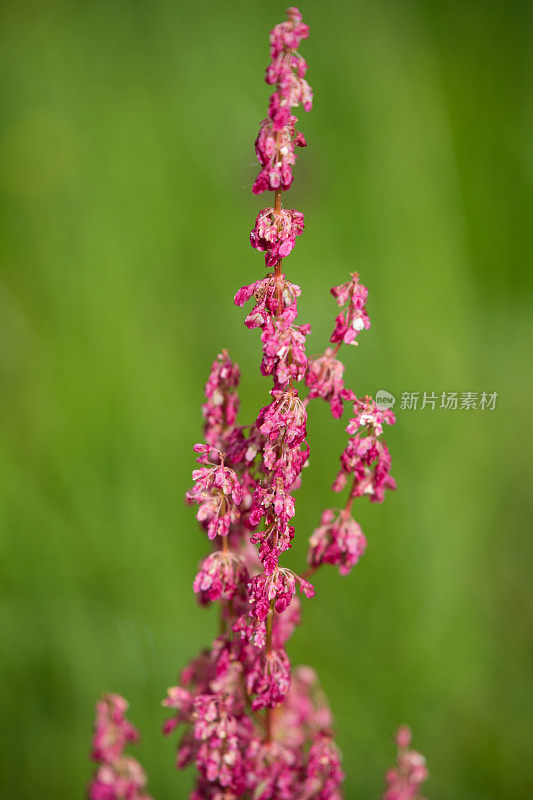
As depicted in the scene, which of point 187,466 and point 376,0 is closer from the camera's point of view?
point 187,466

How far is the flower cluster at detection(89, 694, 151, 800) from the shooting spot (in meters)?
1.93

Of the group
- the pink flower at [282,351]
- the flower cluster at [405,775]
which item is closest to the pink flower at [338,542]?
the pink flower at [282,351]

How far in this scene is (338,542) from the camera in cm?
174

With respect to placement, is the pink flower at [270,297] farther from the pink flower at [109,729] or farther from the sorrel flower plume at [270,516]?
the pink flower at [109,729]

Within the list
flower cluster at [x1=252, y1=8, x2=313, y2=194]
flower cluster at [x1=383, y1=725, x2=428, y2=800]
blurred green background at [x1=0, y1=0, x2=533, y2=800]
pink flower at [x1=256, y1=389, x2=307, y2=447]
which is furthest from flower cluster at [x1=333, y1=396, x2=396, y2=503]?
blurred green background at [x1=0, y1=0, x2=533, y2=800]

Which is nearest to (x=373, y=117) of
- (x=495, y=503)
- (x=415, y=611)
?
(x=495, y=503)

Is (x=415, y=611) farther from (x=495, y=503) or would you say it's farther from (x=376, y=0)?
(x=376, y=0)

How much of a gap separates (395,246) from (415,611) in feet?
6.06

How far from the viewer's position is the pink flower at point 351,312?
59.9 inches

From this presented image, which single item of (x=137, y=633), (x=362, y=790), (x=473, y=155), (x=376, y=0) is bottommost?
(x=362, y=790)

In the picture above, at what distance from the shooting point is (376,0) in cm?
475

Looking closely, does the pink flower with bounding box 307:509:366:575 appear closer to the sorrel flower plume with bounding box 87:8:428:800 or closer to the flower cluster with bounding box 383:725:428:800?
the sorrel flower plume with bounding box 87:8:428:800

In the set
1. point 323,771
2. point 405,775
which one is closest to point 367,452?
point 323,771

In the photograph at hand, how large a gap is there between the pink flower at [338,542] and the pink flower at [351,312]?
0.41 meters
